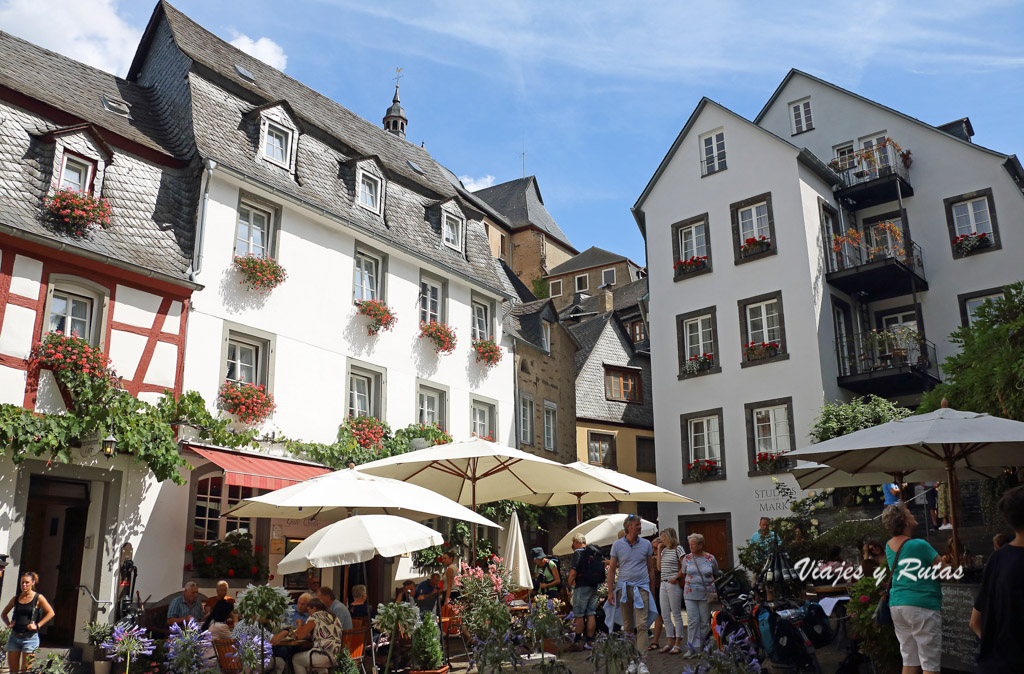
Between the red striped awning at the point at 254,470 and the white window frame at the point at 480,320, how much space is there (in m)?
7.89

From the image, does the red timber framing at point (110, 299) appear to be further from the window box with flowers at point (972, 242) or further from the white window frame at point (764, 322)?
the window box with flowers at point (972, 242)

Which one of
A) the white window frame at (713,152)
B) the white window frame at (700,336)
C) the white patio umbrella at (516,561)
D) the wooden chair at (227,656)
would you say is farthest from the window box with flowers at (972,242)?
the wooden chair at (227,656)

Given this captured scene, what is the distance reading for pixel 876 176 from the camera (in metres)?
24.4

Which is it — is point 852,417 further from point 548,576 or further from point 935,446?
point 935,446

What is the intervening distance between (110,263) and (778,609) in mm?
10676

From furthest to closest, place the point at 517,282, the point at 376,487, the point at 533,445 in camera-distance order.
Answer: the point at 517,282
the point at 533,445
the point at 376,487

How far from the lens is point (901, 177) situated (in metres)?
24.1

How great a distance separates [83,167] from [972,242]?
803 inches

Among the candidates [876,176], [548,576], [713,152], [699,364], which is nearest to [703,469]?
[699,364]

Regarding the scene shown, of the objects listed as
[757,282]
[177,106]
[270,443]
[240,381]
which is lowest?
[270,443]

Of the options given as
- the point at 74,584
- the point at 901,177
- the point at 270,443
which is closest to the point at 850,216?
the point at 901,177

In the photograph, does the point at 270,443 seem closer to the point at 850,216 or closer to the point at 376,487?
the point at 376,487

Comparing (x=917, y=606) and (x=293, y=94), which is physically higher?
(x=293, y=94)

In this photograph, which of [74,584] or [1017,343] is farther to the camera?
[74,584]
